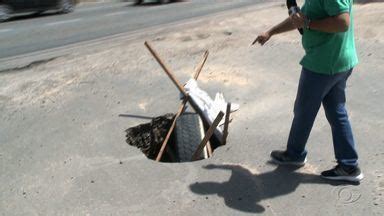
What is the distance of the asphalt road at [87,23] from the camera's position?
12.3m

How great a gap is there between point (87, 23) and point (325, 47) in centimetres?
1274

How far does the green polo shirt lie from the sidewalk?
3.11ft

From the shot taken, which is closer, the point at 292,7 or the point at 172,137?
the point at 292,7

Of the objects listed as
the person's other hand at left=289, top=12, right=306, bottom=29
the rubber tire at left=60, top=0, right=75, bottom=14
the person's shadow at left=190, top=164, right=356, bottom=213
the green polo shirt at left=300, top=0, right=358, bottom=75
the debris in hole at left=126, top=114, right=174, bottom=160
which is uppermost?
the person's other hand at left=289, top=12, right=306, bottom=29

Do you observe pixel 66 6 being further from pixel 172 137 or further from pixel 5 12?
pixel 172 137

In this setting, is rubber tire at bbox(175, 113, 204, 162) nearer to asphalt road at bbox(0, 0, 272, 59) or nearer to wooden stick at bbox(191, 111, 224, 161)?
wooden stick at bbox(191, 111, 224, 161)

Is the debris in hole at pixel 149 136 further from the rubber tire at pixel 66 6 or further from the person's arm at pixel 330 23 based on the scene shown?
the rubber tire at pixel 66 6

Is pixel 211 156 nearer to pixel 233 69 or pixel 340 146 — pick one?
pixel 340 146

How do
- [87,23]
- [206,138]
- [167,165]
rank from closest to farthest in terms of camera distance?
[167,165] → [206,138] → [87,23]

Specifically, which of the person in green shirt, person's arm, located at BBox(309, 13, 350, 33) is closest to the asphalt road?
the person in green shirt

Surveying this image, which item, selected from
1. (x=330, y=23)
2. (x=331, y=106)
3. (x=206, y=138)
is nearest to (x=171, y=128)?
(x=206, y=138)

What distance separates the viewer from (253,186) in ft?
13.0

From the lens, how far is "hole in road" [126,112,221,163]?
514 cm

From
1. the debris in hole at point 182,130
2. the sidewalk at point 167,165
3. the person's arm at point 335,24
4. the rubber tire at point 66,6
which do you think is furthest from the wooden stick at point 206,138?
the rubber tire at point 66,6
